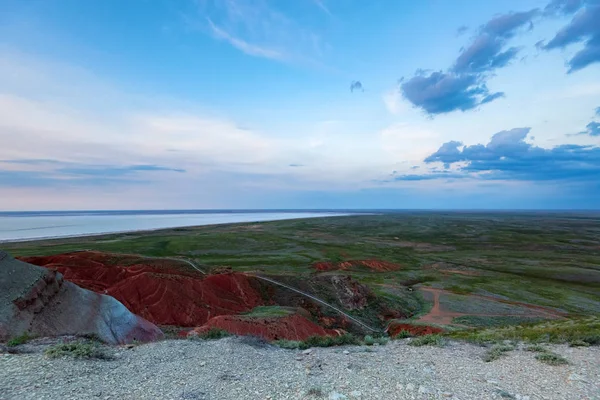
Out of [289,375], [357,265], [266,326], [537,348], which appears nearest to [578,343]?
[537,348]

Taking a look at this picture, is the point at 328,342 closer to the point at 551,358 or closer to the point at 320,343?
the point at 320,343

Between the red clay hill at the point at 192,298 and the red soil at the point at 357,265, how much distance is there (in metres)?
28.4

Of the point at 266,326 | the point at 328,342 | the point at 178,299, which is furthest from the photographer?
the point at 178,299

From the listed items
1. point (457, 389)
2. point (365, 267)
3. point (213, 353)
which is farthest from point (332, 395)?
point (365, 267)

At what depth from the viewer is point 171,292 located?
1419 inches

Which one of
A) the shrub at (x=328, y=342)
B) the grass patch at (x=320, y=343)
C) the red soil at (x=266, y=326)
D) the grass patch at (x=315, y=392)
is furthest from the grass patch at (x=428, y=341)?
the red soil at (x=266, y=326)

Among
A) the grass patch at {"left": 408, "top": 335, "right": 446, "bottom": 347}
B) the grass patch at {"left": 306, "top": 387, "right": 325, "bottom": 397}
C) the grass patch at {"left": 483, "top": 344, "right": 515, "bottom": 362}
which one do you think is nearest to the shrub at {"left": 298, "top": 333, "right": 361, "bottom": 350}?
the grass patch at {"left": 408, "top": 335, "right": 446, "bottom": 347}

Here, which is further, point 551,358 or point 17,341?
point 17,341

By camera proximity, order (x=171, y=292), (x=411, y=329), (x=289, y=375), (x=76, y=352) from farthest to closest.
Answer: (x=171, y=292)
(x=411, y=329)
(x=76, y=352)
(x=289, y=375)

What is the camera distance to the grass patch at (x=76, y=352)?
12.1 metres

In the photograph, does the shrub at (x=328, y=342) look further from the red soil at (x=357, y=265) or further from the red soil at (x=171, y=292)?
the red soil at (x=357, y=265)

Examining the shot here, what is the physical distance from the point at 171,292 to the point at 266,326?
50.5 feet

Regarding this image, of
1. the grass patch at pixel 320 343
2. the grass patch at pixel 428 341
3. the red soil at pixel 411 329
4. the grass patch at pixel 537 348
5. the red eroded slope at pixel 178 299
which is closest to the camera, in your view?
the grass patch at pixel 537 348

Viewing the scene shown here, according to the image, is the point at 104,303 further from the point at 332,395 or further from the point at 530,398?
the point at 530,398
